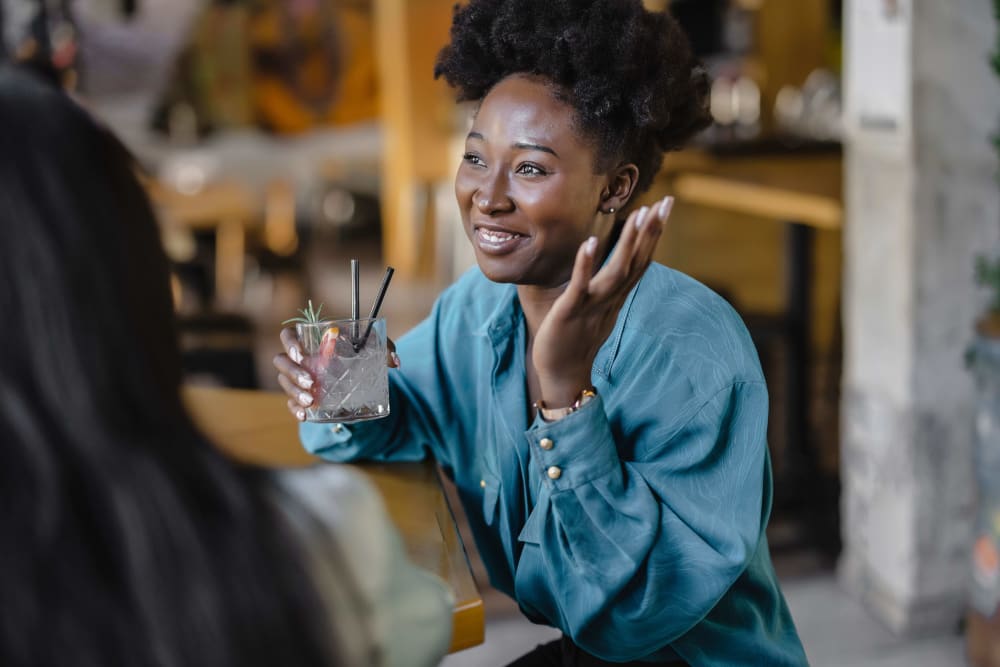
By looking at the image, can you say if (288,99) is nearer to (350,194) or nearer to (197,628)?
(350,194)

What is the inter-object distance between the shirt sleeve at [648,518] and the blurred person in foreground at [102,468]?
354 millimetres

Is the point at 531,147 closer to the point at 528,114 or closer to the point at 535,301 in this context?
the point at 528,114

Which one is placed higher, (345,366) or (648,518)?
(345,366)

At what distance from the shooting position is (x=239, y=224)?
6984mm

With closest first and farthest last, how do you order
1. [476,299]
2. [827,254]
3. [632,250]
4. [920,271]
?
[632,250] → [476,299] → [920,271] → [827,254]

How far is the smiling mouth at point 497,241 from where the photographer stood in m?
1.14

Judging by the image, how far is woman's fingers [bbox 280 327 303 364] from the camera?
3.91 ft

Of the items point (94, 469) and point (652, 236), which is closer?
point (94, 469)

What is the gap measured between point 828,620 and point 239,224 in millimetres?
5276

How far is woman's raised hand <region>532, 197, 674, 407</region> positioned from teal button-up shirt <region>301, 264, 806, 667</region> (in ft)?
0.12

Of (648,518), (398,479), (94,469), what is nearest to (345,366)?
(398,479)

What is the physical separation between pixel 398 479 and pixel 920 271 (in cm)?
163

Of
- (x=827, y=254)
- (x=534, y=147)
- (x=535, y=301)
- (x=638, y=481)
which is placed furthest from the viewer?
(x=827, y=254)

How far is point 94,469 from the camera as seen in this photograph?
0.63 metres
